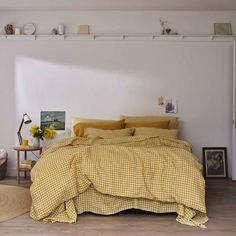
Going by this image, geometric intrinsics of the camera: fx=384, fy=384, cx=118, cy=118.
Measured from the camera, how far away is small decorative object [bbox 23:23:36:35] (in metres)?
6.00

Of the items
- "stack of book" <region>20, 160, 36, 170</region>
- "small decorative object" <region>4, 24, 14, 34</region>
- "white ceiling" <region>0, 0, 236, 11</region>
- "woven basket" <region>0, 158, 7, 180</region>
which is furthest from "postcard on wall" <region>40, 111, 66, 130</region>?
"white ceiling" <region>0, 0, 236, 11</region>

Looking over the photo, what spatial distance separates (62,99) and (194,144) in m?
2.19

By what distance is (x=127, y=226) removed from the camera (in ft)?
11.4

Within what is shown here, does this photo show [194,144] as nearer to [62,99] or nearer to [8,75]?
[62,99]

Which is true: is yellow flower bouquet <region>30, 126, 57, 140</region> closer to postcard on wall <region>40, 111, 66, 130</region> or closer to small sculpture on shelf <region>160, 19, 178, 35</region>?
postcard on wall <region>40, 111, 66, 130</region>

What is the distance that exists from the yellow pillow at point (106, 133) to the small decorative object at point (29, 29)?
6.14 ft

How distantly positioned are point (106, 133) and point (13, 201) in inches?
59.8

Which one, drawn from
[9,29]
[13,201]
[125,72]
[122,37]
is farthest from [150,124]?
[9,29]

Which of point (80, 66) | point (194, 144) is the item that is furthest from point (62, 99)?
point (194, 144)

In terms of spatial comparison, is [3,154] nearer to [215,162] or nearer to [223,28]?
[215,162]

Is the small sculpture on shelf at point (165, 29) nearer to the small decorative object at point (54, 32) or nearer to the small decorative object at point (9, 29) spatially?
the small decorative object at point (54, 32)

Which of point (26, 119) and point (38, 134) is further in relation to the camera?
point (26, 119)

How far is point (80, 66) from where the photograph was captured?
6.02 m

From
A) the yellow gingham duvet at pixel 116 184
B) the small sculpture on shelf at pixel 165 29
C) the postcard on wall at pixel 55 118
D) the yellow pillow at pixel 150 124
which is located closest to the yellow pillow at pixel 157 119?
the yellow pillow at pixel 150 124
